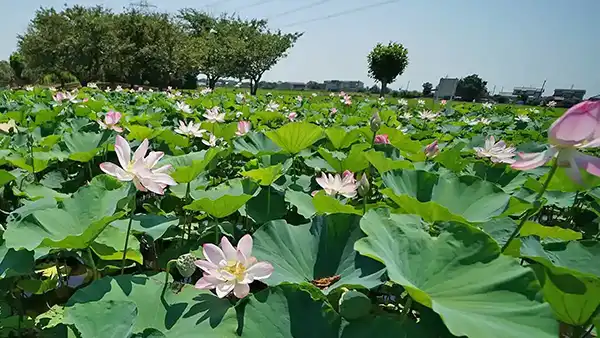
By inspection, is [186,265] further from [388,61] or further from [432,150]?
[388,61]

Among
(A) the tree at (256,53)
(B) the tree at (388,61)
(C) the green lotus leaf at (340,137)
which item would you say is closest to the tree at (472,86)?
(B) the tree at (388,61)

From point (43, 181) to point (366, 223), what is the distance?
1371mm

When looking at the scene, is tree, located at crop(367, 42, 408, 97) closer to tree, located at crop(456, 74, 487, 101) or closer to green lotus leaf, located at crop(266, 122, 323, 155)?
tree, located at crop(456, 74, 487, 101)

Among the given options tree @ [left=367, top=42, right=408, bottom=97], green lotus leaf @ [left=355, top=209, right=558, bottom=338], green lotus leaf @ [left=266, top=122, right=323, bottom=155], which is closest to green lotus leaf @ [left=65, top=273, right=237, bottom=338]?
green lotus leaf @ [left=355, top=209, right=558, bottom=338]

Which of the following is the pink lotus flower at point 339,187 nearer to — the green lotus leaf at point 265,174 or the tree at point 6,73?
the green lotus leaf at point 265,174

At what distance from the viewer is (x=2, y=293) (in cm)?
104

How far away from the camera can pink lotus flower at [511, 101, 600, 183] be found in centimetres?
56

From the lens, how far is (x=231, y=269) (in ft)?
2.25

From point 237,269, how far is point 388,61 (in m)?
25.3

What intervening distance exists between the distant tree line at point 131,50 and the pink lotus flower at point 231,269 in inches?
824

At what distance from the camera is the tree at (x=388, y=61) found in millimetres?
24297

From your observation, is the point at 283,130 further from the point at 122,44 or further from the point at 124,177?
the point at 122,44

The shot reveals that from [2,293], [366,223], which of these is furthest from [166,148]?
[366,223]

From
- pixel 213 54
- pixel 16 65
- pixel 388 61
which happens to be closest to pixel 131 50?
pixel 213 54
